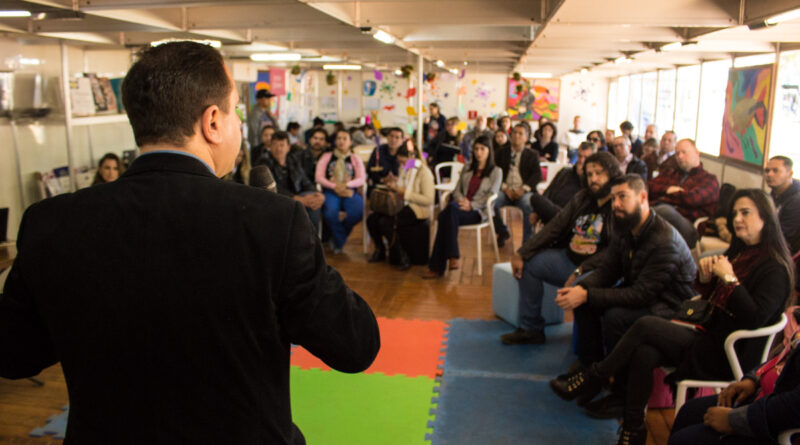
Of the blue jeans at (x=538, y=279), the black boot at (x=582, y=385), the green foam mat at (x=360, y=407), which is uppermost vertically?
the blue jeans at (x=538, y=279)

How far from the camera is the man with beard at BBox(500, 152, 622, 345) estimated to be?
4297 millimetres

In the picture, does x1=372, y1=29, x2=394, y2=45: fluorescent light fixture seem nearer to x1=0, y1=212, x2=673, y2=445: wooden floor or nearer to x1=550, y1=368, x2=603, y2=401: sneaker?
x1=0, y1=212, x2=673, y2=445: wooden floor

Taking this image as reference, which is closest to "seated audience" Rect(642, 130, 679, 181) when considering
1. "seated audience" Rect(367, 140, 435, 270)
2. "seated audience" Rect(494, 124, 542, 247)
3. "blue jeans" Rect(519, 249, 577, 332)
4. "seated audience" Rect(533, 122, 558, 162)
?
"seated audience" Rect(533, 122, 558, 162)

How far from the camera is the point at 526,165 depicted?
24.4 feet

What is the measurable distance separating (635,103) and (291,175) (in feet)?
35.1

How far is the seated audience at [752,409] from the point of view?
83.7 inches

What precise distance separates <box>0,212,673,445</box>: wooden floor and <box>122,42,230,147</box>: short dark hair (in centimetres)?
280

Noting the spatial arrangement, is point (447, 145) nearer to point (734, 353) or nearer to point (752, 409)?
point (734, 353)

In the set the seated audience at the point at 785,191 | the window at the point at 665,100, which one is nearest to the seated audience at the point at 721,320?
the seated audience at the point at 785,191

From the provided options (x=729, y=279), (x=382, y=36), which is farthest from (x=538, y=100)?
(x=729, y=279)

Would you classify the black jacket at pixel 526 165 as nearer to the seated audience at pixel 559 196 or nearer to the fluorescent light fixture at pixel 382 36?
the seated audience at pixel 559 196

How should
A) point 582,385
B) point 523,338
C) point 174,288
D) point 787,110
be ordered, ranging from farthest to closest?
point 787,110
point 523,338
point 582,385
point 174,288

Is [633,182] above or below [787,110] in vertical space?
below

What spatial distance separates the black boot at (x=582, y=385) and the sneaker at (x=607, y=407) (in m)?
0.05
